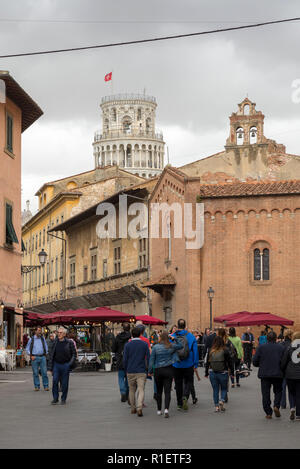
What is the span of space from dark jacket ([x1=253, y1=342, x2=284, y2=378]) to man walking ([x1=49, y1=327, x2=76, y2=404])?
4.72 meters

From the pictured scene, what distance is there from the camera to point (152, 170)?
6614 inches

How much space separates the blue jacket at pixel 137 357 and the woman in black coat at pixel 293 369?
2597 mm

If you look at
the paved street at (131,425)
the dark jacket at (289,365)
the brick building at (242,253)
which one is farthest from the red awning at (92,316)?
the dark jacket at (289,365)

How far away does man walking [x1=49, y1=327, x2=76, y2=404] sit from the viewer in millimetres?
18422

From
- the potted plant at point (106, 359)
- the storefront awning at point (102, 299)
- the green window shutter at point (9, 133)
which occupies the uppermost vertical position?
the green window shutter at point (9, 133)

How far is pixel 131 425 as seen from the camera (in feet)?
45.8

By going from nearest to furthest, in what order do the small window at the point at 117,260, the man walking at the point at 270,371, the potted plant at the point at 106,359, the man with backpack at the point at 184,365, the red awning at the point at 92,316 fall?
the man walking at the point at 270,371 < the man with backpack at the point at 184,365 < the red awning at the point at 92,316 < the potted plant at the point at 106,359 < the small window at the point at 117,260

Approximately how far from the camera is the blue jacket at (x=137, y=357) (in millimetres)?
16031

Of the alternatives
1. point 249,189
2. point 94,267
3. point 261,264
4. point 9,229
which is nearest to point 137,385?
point 9,229

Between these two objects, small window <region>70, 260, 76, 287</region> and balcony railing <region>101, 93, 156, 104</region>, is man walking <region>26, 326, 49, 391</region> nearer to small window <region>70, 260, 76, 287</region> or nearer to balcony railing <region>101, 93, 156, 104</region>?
small window <region>70, 260, 76, 287</region>

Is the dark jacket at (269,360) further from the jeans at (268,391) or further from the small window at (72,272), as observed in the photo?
the small window at (72,272)

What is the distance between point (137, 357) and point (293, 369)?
2.98 metres
